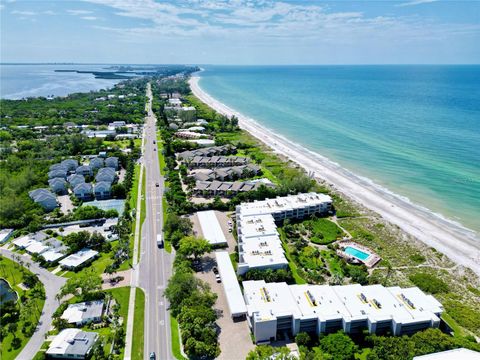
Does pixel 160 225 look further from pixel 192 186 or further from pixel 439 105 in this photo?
pixel 439 105

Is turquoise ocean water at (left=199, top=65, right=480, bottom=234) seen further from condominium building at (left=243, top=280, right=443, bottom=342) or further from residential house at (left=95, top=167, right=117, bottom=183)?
residential house at (left=95, top=167, right=117, bottom=183)

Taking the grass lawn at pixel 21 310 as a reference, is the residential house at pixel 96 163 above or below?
above

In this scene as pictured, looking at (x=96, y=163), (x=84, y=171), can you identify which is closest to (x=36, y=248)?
(x=84, y=171)

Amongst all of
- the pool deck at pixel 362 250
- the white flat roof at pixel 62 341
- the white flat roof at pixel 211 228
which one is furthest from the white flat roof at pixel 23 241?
the pool deck at pixel 362 250

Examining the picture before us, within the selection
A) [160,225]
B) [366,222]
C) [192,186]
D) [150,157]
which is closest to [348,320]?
[366,222]

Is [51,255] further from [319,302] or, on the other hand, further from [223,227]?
[319,302]

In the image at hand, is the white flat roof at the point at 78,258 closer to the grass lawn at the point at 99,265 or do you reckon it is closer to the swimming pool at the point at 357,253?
the grass lawn at the point at 99,265
